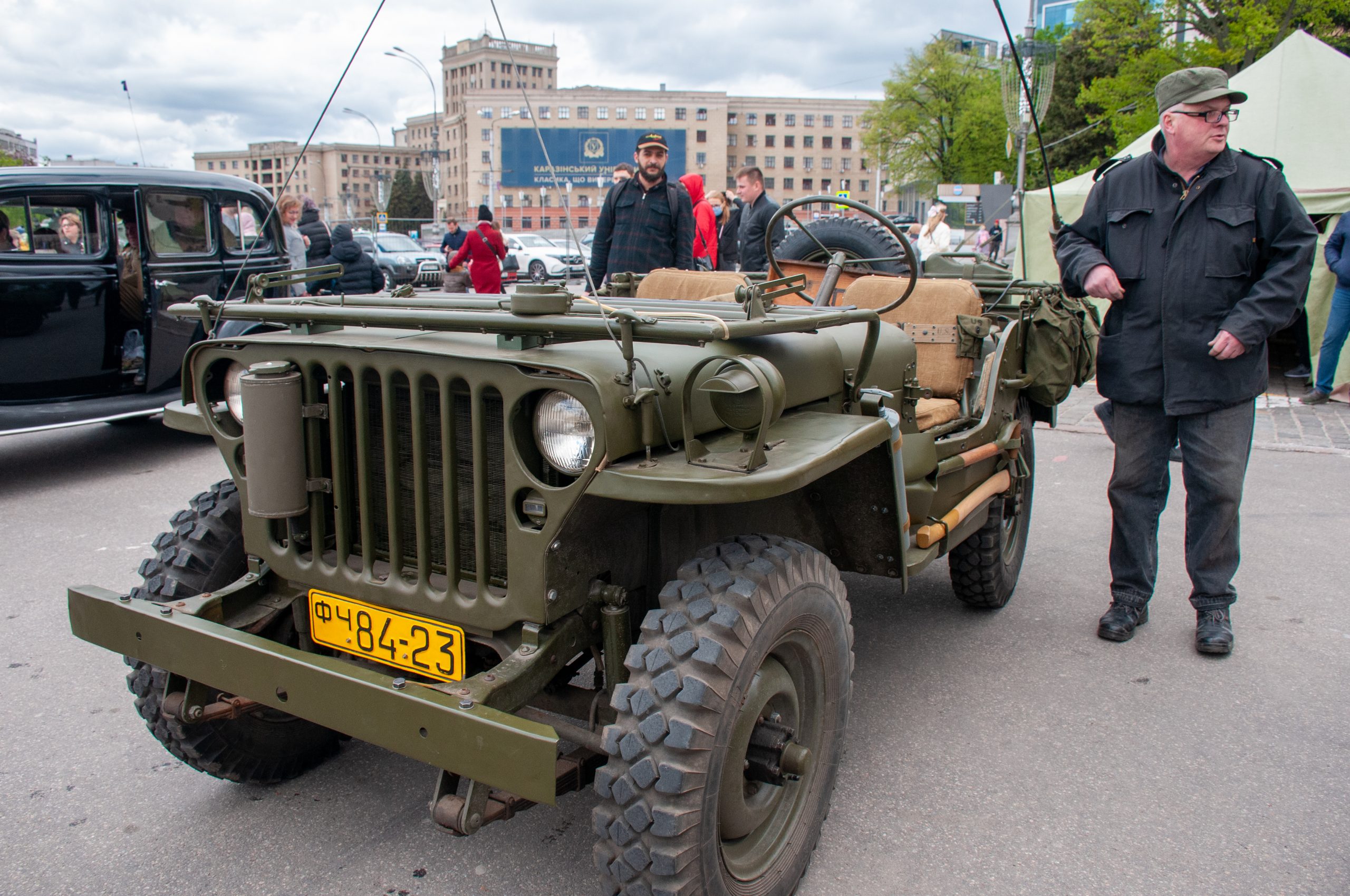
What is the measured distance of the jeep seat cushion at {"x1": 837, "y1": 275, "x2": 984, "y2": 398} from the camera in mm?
4418

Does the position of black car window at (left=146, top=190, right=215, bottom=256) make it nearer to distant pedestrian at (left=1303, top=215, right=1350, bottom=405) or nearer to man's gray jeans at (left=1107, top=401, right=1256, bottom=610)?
man's gray jeans at (left=1107, top=401, right=1256, bottom=610)

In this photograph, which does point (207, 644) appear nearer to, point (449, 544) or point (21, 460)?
→ point (449, 544)

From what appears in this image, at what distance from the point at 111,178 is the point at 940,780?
692cm

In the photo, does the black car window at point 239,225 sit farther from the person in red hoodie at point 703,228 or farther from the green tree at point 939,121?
the green tree at point 939,121

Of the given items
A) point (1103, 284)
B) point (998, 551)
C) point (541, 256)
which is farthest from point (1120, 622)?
point (541, 256)

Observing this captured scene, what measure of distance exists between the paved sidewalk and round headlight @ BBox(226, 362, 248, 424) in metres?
6.66

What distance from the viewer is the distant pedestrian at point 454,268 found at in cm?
1317

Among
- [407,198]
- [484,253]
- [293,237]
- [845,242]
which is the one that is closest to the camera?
[845,242]

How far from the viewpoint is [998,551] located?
14.0 feet

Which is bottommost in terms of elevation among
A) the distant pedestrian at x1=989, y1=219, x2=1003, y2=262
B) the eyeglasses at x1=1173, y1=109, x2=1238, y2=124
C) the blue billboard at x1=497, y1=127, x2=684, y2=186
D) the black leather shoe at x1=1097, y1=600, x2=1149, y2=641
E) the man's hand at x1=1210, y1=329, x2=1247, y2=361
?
the black leather shoe at x1=1097, y1=600, x2=1149, y2=641

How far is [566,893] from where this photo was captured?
248 cm

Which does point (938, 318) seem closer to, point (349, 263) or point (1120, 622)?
point (1120, 622)

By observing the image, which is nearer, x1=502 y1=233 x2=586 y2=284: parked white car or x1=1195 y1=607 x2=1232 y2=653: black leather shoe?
x1=1195 y1=607 x2=1232 y2=653: black leather shoe

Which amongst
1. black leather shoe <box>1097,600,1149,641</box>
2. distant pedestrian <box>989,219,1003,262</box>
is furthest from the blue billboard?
black leather shoe <box>1097,600,1149,641</box>
